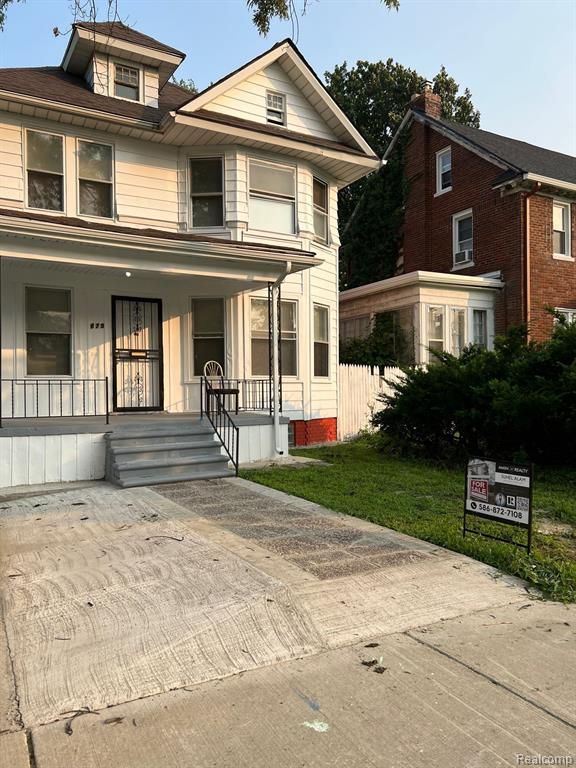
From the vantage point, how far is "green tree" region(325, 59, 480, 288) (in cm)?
2258

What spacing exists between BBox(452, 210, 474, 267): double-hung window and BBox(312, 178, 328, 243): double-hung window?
23.0 feet

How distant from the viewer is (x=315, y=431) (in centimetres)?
1348

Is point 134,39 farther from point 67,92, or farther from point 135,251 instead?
point 135,251

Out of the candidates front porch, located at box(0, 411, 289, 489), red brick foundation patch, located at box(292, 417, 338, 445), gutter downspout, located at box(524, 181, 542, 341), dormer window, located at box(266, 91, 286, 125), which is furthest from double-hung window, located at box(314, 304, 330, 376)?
gutter downspout, located at box(524, 181, 542, 341)

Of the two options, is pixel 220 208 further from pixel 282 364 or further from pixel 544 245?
pixel 544 245

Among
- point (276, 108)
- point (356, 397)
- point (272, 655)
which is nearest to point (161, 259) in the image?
point (276, 108)

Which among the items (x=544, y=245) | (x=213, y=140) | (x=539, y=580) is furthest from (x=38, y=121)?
(x=544, y=245)

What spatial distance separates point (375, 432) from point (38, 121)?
979 centimetres

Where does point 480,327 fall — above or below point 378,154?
below

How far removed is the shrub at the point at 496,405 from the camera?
29.2 ft

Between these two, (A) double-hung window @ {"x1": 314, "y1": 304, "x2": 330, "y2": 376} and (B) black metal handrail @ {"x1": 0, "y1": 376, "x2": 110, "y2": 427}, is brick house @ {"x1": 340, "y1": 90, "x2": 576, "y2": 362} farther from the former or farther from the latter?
(B) black metal handrail @ {"x1": 0, "y1": 376, "x2": 110, "y2": 427}

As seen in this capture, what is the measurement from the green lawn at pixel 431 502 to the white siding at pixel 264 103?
24.5ft

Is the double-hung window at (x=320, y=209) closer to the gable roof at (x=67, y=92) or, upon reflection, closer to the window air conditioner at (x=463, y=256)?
the gable roof at (x=67, y=92)

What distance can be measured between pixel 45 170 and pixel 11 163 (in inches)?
23.2
